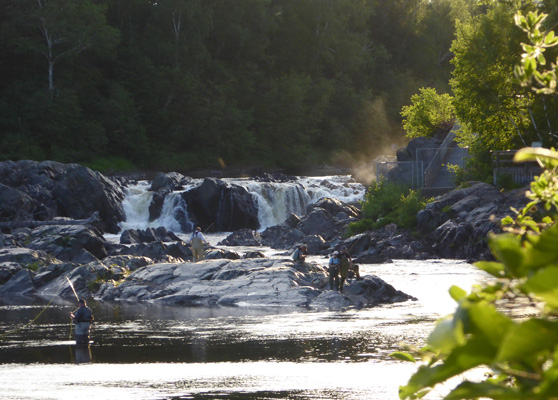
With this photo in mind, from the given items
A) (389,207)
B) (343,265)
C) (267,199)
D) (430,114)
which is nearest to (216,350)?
(343,265)

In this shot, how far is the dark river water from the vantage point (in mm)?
14891

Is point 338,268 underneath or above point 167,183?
underneath

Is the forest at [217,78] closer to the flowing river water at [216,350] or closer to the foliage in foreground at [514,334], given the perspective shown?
the flowing river water at [216,350]

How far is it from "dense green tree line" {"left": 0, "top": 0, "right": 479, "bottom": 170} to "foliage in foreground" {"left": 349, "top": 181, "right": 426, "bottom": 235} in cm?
2697

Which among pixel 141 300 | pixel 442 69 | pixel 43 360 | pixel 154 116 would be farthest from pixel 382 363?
pixel 442 69

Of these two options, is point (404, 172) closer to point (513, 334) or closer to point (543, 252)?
point (543, 252)

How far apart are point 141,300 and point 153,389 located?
1457 centimetres

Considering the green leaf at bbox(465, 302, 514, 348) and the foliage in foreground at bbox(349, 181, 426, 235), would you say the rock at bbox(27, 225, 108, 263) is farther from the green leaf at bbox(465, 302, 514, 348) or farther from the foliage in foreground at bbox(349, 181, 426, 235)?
the green leaf at bbox(465, 302, 514, 348)

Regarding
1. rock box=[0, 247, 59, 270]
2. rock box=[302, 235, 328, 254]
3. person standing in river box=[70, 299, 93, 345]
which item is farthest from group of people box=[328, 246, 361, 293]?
rock box=[302, 235, 328, 254]

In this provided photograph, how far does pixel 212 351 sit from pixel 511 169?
26504mm

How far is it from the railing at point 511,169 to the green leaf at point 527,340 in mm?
40948

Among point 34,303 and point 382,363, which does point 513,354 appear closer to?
point 382,363

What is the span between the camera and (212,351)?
19.1 meters

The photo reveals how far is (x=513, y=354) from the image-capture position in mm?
1093
